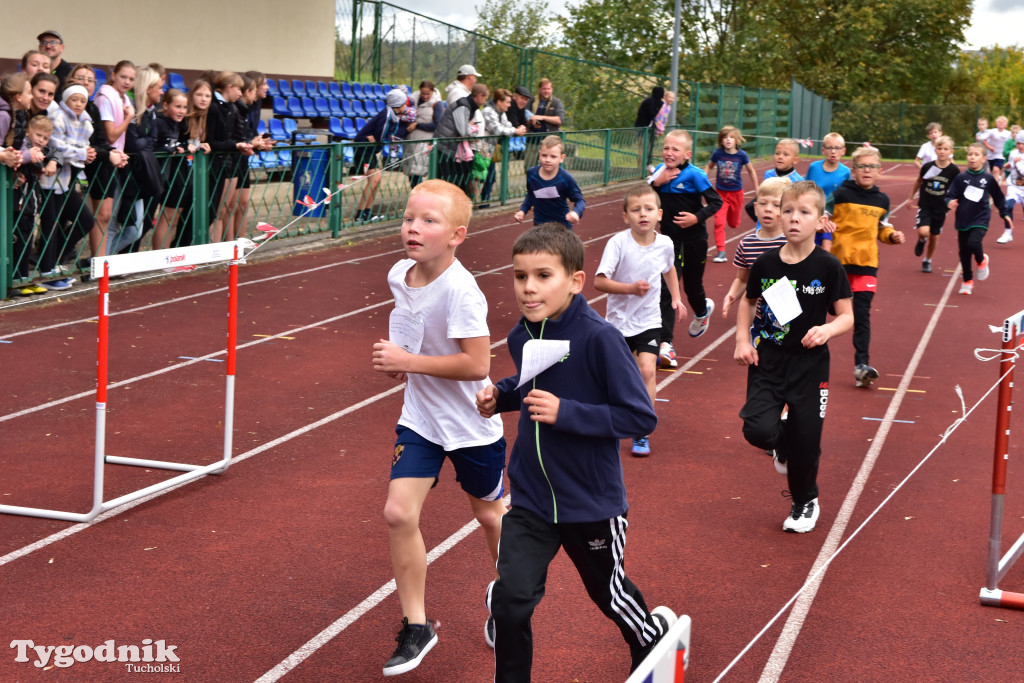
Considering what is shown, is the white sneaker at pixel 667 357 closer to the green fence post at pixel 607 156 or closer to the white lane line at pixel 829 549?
the white lane line at pixel 829 549

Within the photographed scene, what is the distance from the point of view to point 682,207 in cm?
912

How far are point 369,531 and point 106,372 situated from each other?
1481 mm

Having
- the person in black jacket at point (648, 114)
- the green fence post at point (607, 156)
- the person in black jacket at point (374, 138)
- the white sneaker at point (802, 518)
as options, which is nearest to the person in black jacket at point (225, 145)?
the person in black jacket at point (374, 138)

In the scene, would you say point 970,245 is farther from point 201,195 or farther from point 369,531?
point 369,531

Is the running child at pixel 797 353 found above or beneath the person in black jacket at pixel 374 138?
beneath

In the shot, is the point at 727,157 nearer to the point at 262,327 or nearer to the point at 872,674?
the point at 262,327

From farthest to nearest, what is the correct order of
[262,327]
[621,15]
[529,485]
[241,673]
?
1. [621,15]
2. [262,327]
3. [241,673]
4. [529,485]

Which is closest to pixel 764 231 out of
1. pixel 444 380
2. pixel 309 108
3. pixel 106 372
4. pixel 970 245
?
pixel 444 380

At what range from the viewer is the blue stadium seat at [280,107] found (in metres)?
22.0

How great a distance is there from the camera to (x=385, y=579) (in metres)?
5.11

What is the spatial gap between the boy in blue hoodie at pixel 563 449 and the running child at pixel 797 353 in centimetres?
210

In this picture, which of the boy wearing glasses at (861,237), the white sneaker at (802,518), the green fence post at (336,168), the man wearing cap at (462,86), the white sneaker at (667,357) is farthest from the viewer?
the man wearing cap at (462,86)

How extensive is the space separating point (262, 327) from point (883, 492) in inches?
234

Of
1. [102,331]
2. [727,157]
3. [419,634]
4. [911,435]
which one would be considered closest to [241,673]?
[419,634]
